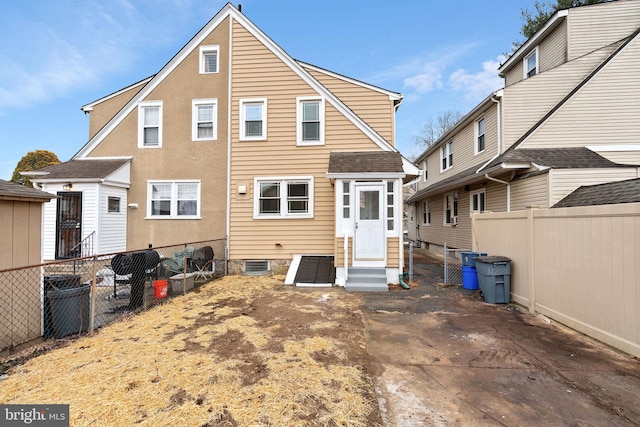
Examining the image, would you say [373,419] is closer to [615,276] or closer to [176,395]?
[176,395]

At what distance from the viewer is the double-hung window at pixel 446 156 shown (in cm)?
1609

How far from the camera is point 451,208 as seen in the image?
1498cm

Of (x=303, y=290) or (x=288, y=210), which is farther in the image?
(x=288, y=210)

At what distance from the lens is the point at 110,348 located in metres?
4.08

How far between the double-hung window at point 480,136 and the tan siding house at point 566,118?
21 cm

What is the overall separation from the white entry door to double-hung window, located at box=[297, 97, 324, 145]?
2.96m

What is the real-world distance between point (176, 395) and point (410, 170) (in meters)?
8.67

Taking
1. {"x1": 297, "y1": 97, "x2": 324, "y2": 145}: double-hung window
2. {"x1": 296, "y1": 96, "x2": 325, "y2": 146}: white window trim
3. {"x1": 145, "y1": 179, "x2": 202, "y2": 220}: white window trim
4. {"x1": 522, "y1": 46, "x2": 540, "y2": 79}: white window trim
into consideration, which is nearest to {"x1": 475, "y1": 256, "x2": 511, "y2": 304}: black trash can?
{"x1": 296, "y1": 96, "x2": 325, "y2": 146}: white window trim

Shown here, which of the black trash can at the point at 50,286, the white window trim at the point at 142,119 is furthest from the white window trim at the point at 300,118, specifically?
the black trash can at the point at 50,286

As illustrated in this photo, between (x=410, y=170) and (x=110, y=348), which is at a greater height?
(x=410, y=170)

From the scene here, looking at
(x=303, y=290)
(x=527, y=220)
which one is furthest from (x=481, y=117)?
(x=303, y=290)

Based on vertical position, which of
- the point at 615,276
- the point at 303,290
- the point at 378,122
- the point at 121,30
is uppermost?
the point at 121,30

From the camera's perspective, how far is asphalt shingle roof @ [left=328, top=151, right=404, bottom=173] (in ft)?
26.9

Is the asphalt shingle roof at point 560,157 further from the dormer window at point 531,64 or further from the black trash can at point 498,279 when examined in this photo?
the dormer window at point 531,64
